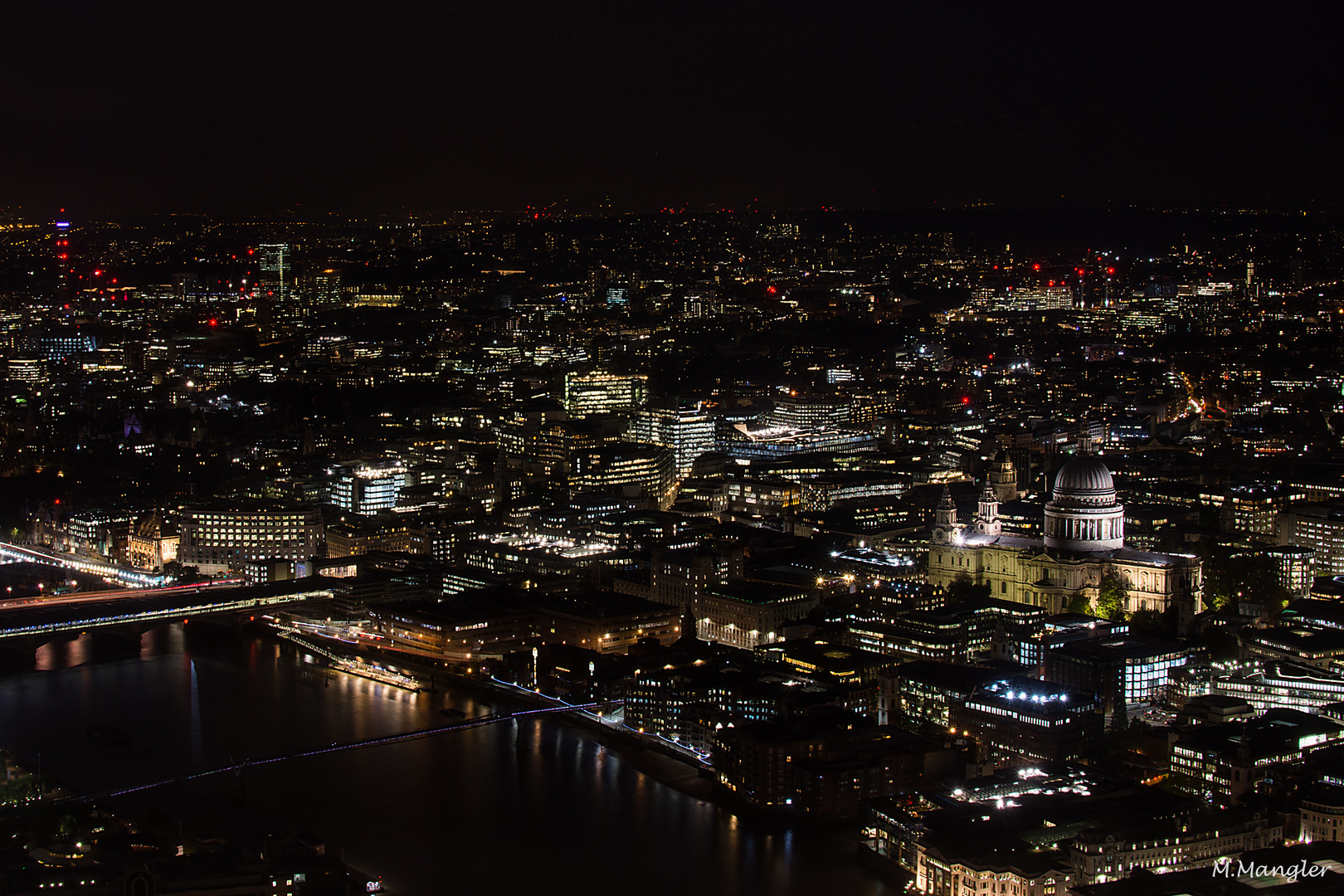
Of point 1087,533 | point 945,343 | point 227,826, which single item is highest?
point 945,343

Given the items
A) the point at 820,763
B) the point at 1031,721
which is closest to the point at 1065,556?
the point at 1031,721

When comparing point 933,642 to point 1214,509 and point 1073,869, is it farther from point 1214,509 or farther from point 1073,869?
point 1214,509

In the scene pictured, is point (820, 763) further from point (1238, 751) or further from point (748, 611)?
point (748, 611)

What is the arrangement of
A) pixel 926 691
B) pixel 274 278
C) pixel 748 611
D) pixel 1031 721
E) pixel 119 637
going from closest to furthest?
pixel 1031 721, pixel 926 691, pixel 748 611, pixel 119 637, pixel 274 278

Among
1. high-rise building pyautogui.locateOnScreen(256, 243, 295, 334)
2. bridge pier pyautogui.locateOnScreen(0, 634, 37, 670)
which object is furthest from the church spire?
high-rise building pyautogui.locateOnScreen(256, 243, 295, 334)

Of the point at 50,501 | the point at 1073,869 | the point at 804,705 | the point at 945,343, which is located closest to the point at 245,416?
the point at 50,501
